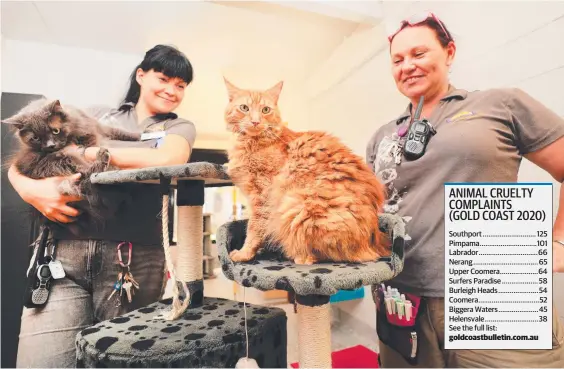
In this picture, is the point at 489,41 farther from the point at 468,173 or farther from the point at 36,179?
the point at 36,179

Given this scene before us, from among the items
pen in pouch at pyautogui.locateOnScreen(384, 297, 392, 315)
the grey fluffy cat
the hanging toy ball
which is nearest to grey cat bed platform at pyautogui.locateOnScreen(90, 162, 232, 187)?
the grey fluffy cat

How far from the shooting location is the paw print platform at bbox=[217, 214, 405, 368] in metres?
0.47

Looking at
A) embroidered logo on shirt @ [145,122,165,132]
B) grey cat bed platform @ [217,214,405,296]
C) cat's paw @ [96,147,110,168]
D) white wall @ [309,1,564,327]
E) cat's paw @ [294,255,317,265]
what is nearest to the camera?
grey cat bed platform @ [217,214,405,296]

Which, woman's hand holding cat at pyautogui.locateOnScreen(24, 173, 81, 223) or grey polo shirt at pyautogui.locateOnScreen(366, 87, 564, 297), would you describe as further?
woman's hand holding cat at pyautogui.locateOnScreen(24, 173, 81, 223)

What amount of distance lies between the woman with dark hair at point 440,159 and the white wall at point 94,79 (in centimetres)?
46

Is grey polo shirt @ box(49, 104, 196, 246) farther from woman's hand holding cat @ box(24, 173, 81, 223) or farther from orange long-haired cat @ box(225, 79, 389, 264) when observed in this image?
orange long-haired cat @ box(225, 79, 389, 264)

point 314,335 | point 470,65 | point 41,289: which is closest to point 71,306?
point 41,289

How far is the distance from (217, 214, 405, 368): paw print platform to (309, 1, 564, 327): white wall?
1.51ft

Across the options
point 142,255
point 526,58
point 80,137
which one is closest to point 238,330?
point 142,255

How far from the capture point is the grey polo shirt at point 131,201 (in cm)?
88

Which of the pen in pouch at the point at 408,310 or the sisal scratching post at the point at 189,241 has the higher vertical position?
the sisal scratching post at the point at 189,241

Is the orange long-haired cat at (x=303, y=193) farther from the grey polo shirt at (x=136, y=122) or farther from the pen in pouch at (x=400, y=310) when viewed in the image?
the grey polo shirt at (x=136, y=122)

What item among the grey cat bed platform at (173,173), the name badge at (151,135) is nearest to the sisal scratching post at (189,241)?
the grey cat bed platform at (173,173)

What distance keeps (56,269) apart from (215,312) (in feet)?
1.74
